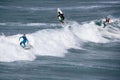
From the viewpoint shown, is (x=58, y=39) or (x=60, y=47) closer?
(x=60, y=47)

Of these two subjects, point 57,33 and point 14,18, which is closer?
point 57,33

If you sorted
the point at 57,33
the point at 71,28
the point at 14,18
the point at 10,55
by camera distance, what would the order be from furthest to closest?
1. the point at 14,18
2. the point at 71,28
3. the point at 57,33
4. the point at 10,55

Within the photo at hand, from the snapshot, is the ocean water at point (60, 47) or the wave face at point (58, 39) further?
the wave face at point (58, 39)

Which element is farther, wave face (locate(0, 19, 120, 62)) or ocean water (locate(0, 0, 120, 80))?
wave face (locate(0, 19, 120, 62))

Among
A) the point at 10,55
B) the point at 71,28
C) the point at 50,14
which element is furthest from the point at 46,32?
the point at 50,14

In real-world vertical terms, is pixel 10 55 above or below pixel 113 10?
below

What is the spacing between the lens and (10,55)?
85.2ft

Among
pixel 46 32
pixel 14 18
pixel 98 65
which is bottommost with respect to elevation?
pixel 98 65

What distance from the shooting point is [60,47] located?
29812 millimetres

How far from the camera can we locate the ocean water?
22.6m

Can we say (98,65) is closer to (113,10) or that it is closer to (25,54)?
(25,54)

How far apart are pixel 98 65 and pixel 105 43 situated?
7.31m

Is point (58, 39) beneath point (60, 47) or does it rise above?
above

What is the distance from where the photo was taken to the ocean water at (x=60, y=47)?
74.3ft
